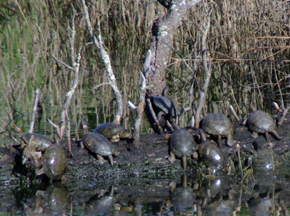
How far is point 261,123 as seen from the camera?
4.68 meters

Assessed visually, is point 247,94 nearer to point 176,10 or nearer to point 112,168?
point 176,10

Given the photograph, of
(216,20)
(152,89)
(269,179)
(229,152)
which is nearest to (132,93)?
(152,89)

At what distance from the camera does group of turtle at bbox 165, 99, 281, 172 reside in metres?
4.47

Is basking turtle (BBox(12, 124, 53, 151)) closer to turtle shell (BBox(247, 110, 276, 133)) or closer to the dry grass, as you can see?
the dry grass

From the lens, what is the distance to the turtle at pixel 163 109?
533 centimetres

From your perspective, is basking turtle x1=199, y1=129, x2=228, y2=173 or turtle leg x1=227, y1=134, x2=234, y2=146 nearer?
basking turtle x1=199, y1=129, x2=228, y2=173

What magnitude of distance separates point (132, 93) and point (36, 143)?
3435mm

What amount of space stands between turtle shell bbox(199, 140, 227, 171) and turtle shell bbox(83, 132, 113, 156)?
104cm

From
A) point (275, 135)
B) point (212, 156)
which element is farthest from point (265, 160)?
point (212, 156)

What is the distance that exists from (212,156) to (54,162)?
171 cm

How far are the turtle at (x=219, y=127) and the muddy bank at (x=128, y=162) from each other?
112 mm

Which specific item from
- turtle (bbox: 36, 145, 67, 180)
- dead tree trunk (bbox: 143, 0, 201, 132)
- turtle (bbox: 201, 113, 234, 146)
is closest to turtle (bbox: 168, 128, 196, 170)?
turtle (bbox: 201, 113, 234, 146)

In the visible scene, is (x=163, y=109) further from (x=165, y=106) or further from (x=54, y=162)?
(x=54, y=162)

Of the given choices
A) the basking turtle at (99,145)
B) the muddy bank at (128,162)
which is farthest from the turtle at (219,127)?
the basking turtle at (99,145)
